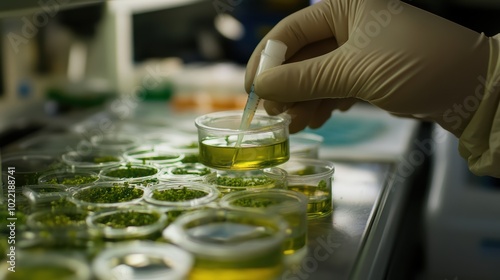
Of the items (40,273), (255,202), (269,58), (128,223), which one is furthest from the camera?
(269,58)

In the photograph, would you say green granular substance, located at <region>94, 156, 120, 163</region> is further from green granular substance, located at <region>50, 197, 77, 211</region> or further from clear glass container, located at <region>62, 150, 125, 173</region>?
green granular substance, located at <region>50, 197, 77, 211</region>

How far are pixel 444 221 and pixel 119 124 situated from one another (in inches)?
52.7

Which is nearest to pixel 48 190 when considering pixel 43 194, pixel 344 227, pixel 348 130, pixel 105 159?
pixel 43 194

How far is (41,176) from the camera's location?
61.7 inches

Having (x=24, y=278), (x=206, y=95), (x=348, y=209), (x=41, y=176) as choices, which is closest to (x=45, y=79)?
(x=206, y=95)

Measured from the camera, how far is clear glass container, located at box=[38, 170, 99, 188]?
1.52 meters

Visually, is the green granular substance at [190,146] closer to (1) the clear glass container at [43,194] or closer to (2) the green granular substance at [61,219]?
(1) the clear glass container at [43,194]

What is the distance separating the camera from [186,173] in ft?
5.28

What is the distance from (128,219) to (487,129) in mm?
901

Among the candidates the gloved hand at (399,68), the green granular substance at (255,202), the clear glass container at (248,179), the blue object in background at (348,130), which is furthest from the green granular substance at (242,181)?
the blue object in background at (348,130)

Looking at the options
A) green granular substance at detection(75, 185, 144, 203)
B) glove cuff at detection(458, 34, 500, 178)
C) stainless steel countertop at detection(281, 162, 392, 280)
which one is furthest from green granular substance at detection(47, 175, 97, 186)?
glove cuff at detection(458, 34, 500, 178)

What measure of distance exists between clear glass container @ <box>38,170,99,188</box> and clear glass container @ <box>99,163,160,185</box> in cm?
3

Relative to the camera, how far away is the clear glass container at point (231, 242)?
104 centimetres

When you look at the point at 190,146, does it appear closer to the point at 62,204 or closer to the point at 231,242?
the point at 62,204
